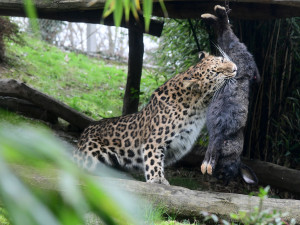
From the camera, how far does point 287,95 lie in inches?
305

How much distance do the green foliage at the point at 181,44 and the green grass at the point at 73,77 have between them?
0.53m

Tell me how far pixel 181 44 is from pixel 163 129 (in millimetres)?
3569

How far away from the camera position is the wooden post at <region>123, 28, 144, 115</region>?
819 centimetres

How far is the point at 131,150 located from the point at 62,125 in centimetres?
274

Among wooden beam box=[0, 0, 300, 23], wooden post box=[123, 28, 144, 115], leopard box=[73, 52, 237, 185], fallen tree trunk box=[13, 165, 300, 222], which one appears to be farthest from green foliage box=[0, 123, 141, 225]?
wooden post box=[123, 28, 144, 115]

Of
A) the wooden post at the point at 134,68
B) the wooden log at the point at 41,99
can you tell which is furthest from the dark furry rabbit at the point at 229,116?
the wooden log at the point at 41,99

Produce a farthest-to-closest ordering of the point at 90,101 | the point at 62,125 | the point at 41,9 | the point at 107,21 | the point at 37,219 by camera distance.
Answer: the point at 90,101, the point at 62,125, the point at 107,21, the point at 41,9, the point at 37,219

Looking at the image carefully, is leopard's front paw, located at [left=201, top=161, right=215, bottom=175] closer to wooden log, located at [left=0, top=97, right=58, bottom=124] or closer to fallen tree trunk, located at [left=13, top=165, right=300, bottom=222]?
fallen tree trunk, located at [left=13, top=165, right=300, bottom=222]

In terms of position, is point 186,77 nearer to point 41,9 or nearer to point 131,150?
point 131,150

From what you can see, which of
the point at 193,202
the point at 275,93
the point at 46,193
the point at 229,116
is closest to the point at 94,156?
the point at 229,116

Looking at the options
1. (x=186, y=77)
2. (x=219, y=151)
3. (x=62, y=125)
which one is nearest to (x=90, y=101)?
(x=62, y=125)

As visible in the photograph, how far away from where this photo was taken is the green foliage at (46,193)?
0.75 m

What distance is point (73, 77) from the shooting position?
1238cm

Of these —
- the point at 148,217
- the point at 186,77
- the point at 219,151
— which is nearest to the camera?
the point at 148,217
